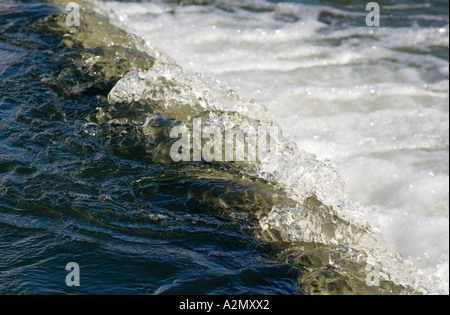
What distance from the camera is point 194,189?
383 centimetres

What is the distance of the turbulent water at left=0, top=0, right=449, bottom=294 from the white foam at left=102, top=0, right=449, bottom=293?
0.02m

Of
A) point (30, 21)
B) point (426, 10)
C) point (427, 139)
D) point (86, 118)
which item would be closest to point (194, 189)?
point (86, 118)

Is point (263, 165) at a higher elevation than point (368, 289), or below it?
higher

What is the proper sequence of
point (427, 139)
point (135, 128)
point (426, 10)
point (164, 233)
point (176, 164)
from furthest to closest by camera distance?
1. point (426, 10)
2. point (427, 139)
3. point (135, 128)
4. point (176, 164)
5. point (164, 233)

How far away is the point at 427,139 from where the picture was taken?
265 inches

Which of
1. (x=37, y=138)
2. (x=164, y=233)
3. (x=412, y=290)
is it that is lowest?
(x=412, y=290)

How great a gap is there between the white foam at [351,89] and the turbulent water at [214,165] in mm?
24

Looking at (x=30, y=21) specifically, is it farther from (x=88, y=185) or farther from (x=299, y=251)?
(x=299, y=251)

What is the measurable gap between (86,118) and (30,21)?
212 centimetres

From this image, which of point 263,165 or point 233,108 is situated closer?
point 263,165

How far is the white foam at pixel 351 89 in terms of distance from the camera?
5.55 m

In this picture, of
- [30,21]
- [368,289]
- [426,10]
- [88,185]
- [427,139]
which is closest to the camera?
[368,289]

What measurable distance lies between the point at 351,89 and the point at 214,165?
375 centimetres

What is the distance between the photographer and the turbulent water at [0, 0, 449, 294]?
318 cm
